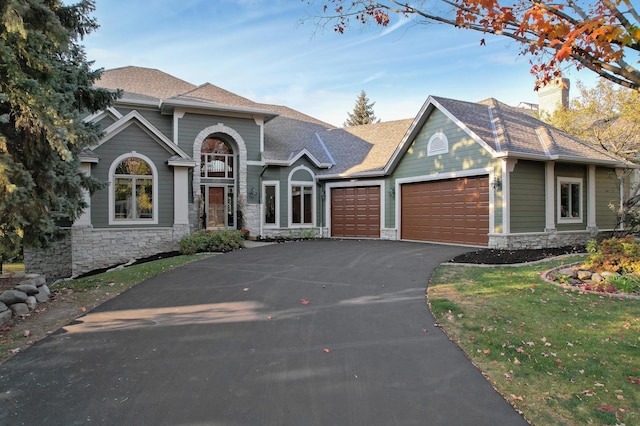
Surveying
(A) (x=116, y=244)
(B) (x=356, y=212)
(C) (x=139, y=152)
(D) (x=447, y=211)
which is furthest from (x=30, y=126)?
(B) (x=356, y=212)

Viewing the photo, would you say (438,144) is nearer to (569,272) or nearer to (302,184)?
(302,184)

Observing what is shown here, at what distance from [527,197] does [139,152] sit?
44.3 feet

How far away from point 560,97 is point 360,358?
23.8m

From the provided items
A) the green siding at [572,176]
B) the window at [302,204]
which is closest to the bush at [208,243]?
the window at [302,204]

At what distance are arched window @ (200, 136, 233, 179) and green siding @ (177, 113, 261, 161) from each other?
745 millimetres

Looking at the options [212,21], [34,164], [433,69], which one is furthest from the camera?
[433,69]

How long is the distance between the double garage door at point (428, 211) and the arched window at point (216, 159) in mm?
5017

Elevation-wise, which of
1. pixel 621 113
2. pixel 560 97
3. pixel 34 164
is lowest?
pixel 34 164

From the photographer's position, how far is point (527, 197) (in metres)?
12.9

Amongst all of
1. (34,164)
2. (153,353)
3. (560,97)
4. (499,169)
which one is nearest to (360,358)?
(153,353)

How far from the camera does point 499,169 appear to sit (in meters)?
12.6

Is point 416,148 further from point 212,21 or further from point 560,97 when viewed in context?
point 560,97

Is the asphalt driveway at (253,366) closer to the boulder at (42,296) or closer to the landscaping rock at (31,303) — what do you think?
the landscaping rock at (31,303)

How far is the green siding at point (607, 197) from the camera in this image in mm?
14695
